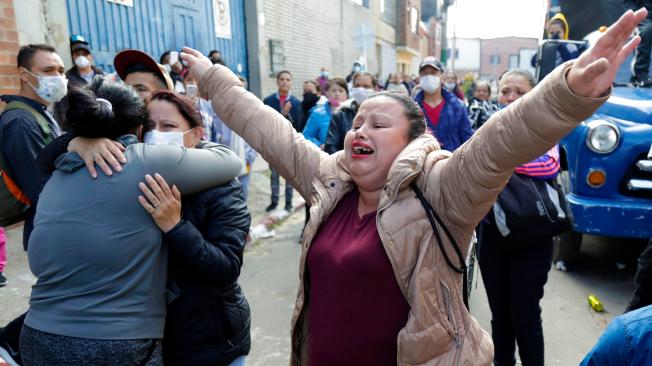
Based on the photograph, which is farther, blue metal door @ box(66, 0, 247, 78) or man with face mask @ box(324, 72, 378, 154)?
blue metal door @ box(66, 0, 247, 78)

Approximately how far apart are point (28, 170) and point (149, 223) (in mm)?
1468

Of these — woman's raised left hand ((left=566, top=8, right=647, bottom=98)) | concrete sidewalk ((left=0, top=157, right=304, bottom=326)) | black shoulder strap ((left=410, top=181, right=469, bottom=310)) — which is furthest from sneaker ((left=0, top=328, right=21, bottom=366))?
woman's raised left hand ((left=566, top=8, right=647, bottom=98))

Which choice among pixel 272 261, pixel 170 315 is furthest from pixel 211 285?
pixel 272 261

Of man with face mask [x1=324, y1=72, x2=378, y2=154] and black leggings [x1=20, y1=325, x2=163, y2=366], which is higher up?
man with face mask [x1=324, y1=72, x2=378, y2=154]

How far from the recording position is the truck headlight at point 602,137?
13.5ft

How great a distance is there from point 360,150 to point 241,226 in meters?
0.61

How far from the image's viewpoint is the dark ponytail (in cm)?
169

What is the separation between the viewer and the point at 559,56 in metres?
5.77

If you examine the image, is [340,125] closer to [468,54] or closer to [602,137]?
[602,137]

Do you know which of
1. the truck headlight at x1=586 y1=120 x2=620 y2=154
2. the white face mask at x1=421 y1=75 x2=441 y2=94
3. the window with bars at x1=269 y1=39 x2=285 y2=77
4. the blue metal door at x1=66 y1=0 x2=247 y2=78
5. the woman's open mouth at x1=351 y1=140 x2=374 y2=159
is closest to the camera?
the woman's open mouth at x1=351 y1=140 x2=374 y2=159

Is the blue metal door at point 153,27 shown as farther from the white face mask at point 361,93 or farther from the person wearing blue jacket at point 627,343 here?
the person wearing blue jacket at point 627,343

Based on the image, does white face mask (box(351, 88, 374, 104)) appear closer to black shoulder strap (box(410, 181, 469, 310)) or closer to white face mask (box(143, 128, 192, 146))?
white face mask (box(143, 128, 192, 146))

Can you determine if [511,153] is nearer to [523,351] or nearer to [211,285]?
[211,285]

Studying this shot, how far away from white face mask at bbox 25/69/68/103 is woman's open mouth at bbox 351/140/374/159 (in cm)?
237
